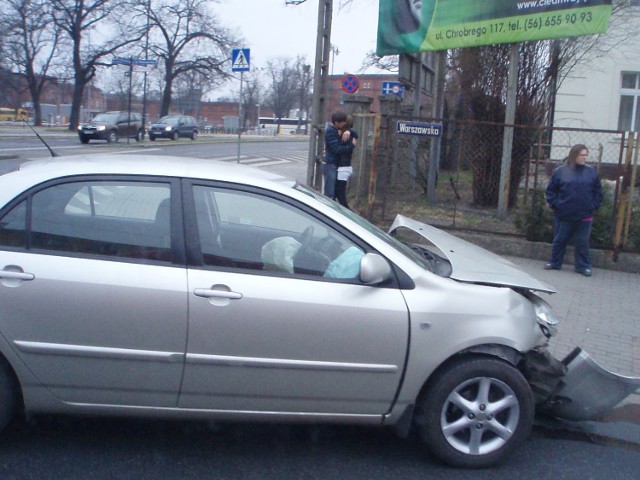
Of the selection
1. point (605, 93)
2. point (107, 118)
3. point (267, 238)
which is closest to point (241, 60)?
point (605, 93)

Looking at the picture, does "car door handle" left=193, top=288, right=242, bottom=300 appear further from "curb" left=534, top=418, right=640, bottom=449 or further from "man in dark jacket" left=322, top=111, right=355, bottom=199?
"man in dark jacket" left=322, top=111, right=355, bottom=199

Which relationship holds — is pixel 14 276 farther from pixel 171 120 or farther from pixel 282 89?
pixel 282 89

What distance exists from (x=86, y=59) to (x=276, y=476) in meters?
48.0

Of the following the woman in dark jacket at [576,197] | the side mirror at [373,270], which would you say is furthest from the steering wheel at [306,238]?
the woman in dark jacket at [576,197]

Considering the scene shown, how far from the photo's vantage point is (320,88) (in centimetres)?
1351

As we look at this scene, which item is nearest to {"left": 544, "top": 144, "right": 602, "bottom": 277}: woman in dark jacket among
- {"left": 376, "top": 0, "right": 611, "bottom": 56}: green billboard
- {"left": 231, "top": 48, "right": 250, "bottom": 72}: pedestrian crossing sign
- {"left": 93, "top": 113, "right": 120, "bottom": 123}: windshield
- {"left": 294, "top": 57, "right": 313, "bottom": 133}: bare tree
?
{"left": 376, "top": 0, "right": 611, "bottom": 56}: green billboard

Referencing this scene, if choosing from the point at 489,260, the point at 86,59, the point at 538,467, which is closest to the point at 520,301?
the point at 489,260

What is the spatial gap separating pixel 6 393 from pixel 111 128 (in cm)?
3191

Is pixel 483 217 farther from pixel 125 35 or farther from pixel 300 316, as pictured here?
pixel 125 35

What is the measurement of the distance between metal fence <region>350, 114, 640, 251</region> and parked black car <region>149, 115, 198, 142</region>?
27.3 metres

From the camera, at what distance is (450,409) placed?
4.22 meters

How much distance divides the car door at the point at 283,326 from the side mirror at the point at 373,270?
76 millimetres

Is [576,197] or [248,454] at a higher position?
[576,197]

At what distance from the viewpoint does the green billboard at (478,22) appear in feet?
36.2
